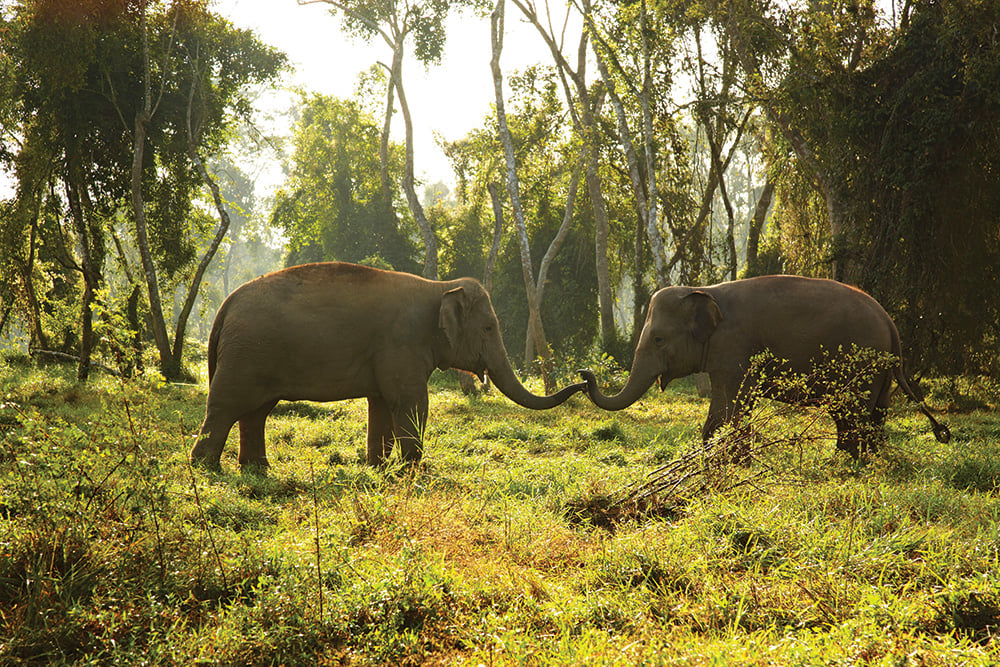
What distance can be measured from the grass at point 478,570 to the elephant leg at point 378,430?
5.19ft

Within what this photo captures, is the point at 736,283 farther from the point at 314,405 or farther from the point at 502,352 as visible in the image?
the point at 314,405

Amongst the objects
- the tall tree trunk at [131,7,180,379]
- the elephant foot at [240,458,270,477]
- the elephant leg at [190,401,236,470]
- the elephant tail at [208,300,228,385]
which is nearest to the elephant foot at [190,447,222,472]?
the elephant leg at [190,401,236,470]

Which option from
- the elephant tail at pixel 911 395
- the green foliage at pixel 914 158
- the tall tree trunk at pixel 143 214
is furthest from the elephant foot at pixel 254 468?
the green foliage at pixel 914 158

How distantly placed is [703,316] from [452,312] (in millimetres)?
2687

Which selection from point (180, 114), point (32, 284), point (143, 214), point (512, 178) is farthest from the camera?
point (180, 114)

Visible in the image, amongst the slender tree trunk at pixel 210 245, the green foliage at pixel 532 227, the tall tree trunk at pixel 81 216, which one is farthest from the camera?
the green foliage at pixel 532 227

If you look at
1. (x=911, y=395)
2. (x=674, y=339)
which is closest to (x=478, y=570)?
(x=674, y=339)

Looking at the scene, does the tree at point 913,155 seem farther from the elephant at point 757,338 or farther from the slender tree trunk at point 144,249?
the slender tree trunk at point 144,249

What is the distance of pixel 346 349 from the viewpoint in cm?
693

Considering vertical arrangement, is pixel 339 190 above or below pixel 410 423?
above

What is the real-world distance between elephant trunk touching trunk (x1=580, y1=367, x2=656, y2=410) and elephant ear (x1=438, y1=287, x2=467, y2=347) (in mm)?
1365

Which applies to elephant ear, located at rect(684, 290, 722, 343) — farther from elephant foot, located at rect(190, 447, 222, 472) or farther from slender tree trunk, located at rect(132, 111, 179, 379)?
slender tree trunk, located at rect(132, 111, 179, 379)

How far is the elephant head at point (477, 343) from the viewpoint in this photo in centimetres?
743

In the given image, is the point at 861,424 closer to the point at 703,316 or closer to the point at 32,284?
the point at 703,316
